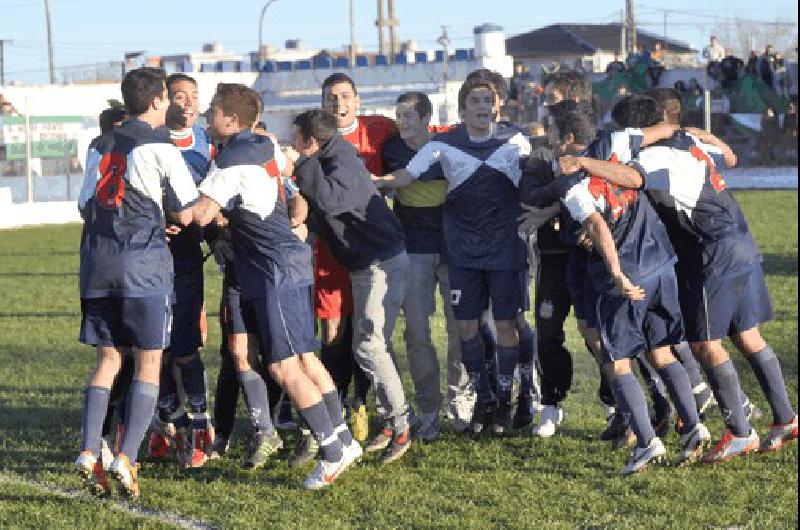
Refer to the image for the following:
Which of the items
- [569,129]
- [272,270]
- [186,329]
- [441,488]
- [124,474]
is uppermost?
[569,129]

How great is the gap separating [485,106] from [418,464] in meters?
1.94

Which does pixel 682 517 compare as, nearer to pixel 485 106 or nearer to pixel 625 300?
pixel 625 300

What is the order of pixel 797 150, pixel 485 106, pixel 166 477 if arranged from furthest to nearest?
pixel 797 150, pixel 485 106, pixel 166 477

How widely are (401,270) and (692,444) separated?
1.75m

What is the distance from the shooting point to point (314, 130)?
6.90 meters

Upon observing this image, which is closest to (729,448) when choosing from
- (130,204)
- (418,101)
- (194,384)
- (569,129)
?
(569,129)

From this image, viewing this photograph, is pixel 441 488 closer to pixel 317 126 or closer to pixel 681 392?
pixel 681 392

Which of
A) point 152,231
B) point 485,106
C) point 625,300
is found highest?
point 485,106

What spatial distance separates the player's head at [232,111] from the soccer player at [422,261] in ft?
4.33

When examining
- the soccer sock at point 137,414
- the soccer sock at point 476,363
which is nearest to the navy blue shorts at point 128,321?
the soccer sock at point 137,414

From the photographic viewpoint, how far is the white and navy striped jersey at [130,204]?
20.5 feet

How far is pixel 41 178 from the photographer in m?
30.4

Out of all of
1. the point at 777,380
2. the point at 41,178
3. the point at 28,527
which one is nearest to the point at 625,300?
the point at 777,380

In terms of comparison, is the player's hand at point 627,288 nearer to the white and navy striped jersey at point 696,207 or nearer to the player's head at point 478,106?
the white and navy striped jersey at point 696,207
